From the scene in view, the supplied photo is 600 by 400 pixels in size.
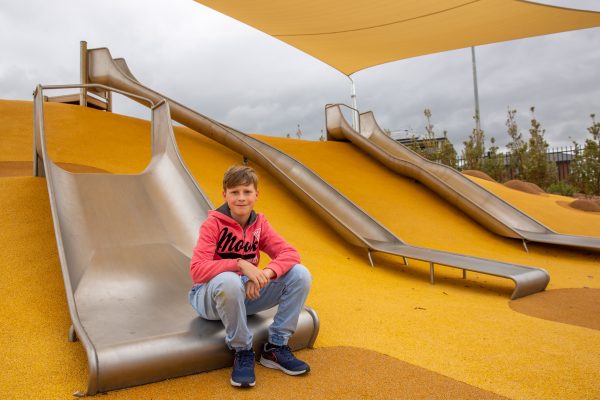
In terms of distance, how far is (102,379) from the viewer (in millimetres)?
2186

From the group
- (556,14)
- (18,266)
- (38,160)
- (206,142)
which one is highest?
(556,14)

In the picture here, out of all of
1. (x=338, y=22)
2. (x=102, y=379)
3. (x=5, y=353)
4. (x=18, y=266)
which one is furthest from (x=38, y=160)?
(x=338, y=22)

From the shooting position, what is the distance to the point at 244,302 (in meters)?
2.48

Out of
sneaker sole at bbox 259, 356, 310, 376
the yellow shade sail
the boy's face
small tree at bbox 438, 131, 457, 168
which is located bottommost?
sneaker sole at bbox 259, 356, 310, 376

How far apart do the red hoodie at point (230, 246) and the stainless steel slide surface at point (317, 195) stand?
2883 millimetres

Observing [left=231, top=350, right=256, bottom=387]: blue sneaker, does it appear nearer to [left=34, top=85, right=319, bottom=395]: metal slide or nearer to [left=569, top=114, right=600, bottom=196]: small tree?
[left=34, top=85, right=319, bottom=395]: metal slide

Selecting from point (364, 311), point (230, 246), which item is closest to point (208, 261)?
point (230, 246)

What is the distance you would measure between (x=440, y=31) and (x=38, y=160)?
8.74 metres

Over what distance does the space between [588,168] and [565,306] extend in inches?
616

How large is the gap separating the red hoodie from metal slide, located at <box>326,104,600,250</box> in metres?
5.90

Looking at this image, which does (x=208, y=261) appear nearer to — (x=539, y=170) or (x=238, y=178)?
(x=238, y=178)

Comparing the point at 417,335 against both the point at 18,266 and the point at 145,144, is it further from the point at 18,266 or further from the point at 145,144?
the point at 145,144

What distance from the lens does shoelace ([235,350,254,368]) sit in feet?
7.69

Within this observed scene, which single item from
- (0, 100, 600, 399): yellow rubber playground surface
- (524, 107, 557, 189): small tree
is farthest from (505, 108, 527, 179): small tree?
(0, 100, 600, 399): yellow rubber playground surface
